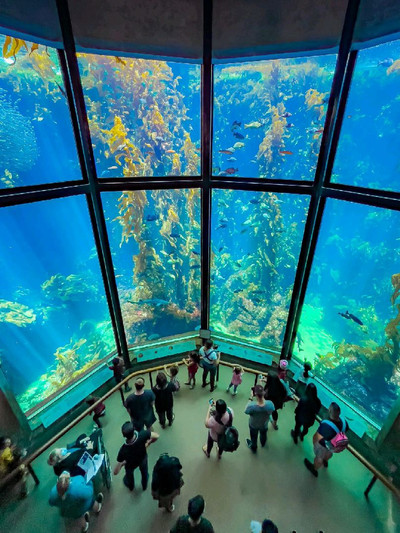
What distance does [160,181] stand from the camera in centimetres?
418

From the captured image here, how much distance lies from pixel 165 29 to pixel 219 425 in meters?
5.46

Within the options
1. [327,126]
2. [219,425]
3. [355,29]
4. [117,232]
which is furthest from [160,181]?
[219,425]

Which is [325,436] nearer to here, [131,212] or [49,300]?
[131,212]

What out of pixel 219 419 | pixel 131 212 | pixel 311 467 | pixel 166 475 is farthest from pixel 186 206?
pixel 311 467

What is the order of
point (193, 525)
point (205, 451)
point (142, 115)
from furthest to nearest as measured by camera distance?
point (142, 115), point (205, 451), point (193, 525)

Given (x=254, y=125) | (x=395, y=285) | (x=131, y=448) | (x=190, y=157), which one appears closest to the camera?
(x=131, y=448)

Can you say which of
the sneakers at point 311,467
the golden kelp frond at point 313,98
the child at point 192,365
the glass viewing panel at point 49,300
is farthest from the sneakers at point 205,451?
the golden kelp frond at point 313,98

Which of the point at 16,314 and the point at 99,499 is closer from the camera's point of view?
the point at 99,499

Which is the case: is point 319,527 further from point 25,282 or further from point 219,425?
point 25,282

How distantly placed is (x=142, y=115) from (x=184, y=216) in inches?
77.0

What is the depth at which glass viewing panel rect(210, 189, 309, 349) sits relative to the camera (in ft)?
15.7

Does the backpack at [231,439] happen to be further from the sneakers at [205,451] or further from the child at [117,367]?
the child at [117,367]

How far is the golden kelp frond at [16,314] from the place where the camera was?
3479 millimetres

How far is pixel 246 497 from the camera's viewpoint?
9.91ft
